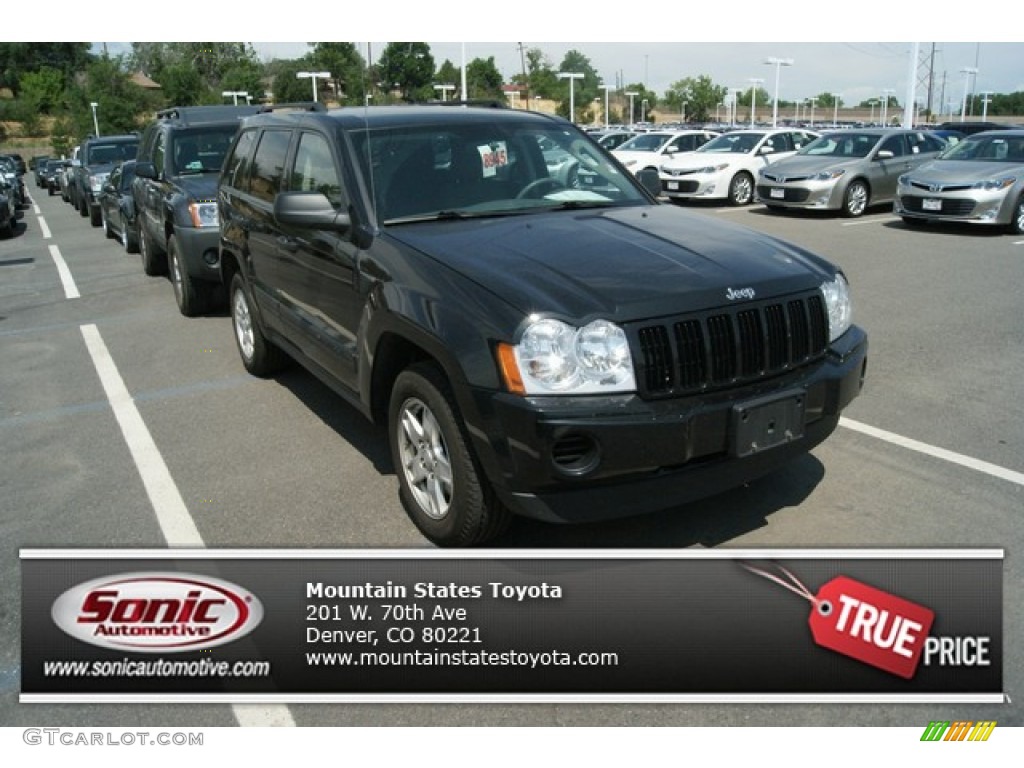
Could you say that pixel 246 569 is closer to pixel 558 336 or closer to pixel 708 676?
pixel 558 336

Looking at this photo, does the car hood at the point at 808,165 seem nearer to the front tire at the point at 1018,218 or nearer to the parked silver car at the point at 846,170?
the parked silver car at the point at 846,170

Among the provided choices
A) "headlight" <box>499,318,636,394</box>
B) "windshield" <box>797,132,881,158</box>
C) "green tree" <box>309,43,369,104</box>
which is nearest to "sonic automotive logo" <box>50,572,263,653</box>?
"headlight" <box>499,318,636,394</box>

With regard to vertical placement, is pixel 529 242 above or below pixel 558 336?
above

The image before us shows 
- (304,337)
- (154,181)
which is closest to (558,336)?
(304,337)

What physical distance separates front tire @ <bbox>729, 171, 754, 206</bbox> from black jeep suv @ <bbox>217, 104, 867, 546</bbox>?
14.1 m

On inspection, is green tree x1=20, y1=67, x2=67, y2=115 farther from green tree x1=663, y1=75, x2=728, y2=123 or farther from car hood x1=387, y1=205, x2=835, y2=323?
car hood x1=387, y1=205, x2=835, y2=323

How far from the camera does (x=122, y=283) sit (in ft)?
36.7

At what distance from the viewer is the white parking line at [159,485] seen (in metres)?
2.99

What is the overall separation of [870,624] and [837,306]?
1504 millimetres

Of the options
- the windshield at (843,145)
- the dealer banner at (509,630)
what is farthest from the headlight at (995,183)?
the dealer banner at (509,630)

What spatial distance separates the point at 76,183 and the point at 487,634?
21962 mm

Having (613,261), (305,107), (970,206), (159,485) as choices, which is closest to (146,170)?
(305,107)

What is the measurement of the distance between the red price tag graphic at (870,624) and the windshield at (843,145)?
15.4m

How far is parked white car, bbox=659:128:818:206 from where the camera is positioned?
722 inches
